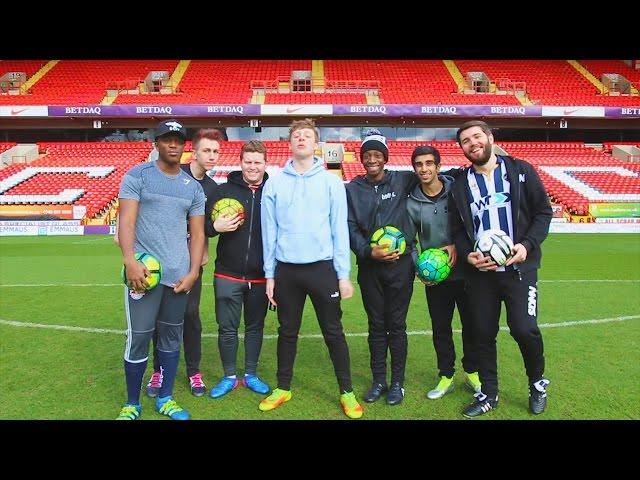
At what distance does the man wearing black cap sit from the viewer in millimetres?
3369

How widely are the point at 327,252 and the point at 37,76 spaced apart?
37314 millimetres

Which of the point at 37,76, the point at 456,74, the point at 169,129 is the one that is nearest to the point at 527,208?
the point at 169,129

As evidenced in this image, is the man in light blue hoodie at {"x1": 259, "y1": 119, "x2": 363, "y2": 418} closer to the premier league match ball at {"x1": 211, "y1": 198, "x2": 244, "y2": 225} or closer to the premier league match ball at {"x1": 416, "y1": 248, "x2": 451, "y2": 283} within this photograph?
the premier league match ball at {"x1": 211, "y1": 198, "x2": 244, "y2": 225}

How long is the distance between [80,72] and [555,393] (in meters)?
37.7

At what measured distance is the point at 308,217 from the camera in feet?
12.1

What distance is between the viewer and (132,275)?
3314 millimetres

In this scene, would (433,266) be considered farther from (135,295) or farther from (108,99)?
(108,99)

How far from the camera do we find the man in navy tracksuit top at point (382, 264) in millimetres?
3930

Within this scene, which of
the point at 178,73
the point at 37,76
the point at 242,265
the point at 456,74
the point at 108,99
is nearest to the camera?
the point at 242,265

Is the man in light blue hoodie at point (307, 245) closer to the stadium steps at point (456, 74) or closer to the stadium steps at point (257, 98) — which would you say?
the stadium steps at point (257, 98)

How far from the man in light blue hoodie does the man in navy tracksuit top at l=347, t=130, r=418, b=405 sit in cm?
28

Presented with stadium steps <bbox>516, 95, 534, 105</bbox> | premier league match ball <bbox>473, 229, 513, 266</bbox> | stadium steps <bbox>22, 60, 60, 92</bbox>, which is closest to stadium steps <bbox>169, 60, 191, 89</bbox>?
stadium steps <bbox>22, 60, 60, 92</bbox>

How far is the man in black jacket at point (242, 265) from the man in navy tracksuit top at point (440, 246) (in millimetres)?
1302

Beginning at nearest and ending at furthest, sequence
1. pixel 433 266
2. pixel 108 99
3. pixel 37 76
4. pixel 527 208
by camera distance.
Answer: pixel 527 208 → pixel 433 266 → pixel 108 99 → pixel 37 76
